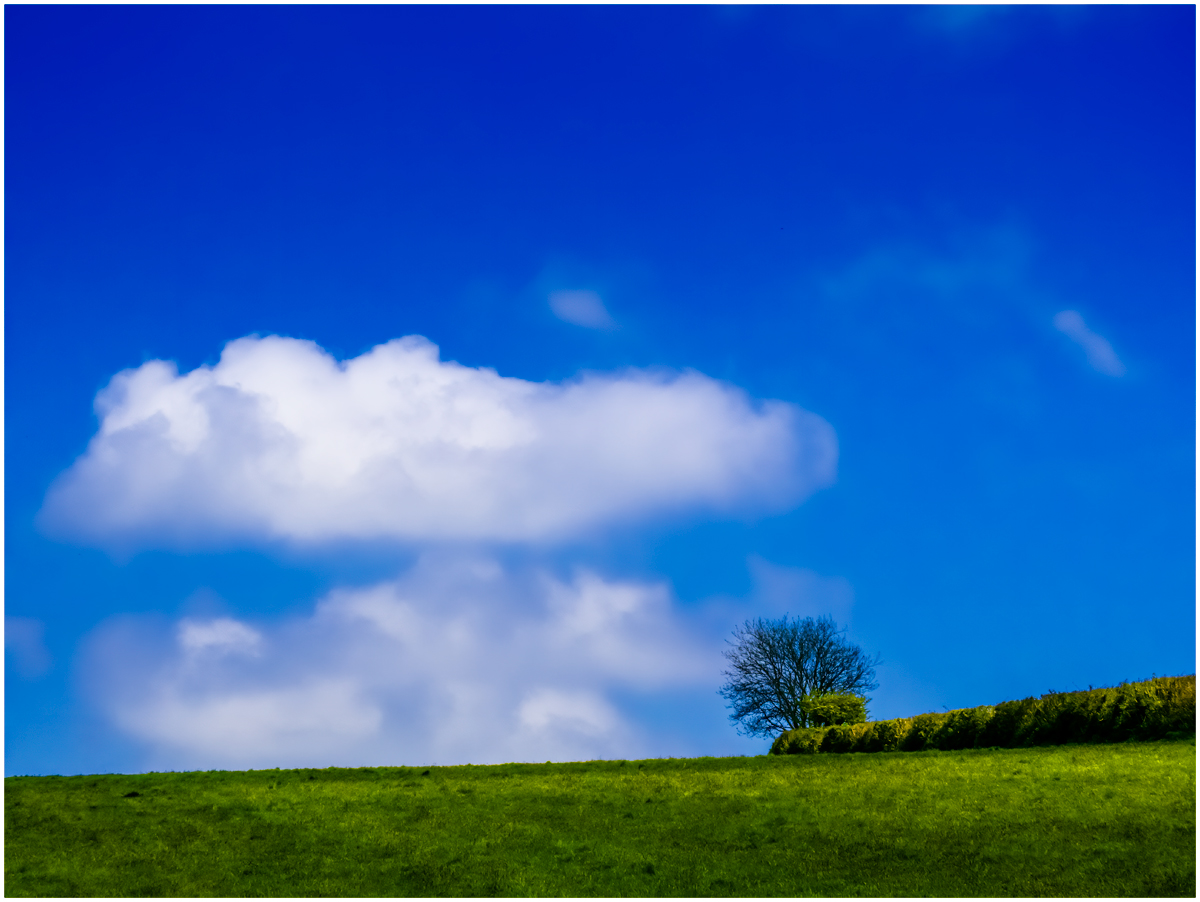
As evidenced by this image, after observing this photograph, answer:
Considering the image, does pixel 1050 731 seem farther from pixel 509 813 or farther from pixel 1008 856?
pixel 509 813

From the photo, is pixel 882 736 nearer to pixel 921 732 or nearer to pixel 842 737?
pixel 921 732

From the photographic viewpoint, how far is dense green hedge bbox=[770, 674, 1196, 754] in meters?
17.9

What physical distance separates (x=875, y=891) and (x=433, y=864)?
5.05 m

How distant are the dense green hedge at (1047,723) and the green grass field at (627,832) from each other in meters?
2.06

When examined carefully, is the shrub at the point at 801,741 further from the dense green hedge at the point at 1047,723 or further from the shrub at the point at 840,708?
the shrub at the point at 840,708

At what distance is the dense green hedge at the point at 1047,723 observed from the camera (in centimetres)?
1792

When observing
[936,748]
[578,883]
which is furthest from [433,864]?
[936,748]

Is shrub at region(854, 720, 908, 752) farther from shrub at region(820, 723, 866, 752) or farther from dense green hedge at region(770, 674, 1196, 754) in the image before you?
shrub at region(820, 723, 866, 752)

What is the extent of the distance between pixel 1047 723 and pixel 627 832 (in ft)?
36.3

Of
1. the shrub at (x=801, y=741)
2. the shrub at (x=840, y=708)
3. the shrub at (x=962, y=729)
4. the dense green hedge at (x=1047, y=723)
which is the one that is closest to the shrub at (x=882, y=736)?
the dense green hedge at (x=1047, y=723)

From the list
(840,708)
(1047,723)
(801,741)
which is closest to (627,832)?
(801,741)

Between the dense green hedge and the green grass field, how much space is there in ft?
6.77

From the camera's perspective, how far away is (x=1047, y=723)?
1900 centimetres

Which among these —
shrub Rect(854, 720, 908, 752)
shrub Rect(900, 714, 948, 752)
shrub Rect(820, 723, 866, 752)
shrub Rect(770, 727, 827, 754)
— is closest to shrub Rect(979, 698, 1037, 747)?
shrub Rect(900, 714, 948, 752)
